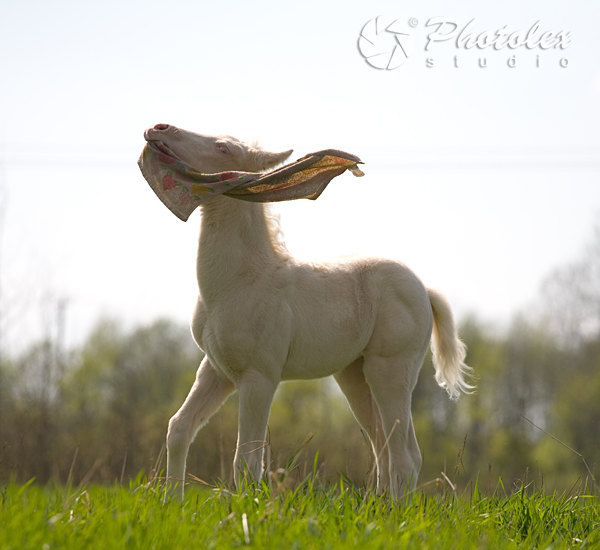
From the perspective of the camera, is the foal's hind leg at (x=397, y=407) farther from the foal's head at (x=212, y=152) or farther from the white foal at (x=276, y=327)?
the foal's head at (x=212, y=152)

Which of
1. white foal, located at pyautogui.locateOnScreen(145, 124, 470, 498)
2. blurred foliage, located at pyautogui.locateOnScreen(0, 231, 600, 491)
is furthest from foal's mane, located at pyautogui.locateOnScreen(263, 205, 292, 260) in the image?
blurred foliage, located at pyautogui.locateOnScreen(0, 231, 600, 491)

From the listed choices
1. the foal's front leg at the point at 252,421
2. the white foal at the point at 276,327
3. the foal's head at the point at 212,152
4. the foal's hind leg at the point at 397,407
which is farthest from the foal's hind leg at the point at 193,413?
the foal's head at the point at 212,152

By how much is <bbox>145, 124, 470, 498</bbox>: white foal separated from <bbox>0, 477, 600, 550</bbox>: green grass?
0.49 metres

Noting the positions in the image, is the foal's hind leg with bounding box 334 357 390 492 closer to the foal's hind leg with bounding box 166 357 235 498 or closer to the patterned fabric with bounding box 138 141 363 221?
the foal's hind leg with bounding box 166 357 235 498

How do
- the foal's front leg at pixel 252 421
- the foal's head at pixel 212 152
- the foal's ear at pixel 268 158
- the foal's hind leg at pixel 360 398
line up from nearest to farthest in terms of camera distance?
1. the foal's front leg at pixel 252 421
2. the foal's head at pixel 212 152
3. the foal's ear at pixel 268 158
4. the foal's hind leg at pixel 360 398

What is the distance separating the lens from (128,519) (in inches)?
134

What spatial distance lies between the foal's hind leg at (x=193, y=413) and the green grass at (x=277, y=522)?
0.48 metres

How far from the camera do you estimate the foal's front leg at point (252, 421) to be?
185 inches

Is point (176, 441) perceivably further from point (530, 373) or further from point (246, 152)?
point (530, 373)

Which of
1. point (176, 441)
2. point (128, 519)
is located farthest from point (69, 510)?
point (176, 441)

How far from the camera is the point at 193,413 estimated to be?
4.97 m

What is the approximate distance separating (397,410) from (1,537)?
3.14m

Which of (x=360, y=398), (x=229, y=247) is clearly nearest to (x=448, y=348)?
(x=360, y=398)

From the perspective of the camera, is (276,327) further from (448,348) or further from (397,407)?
(448,348)
